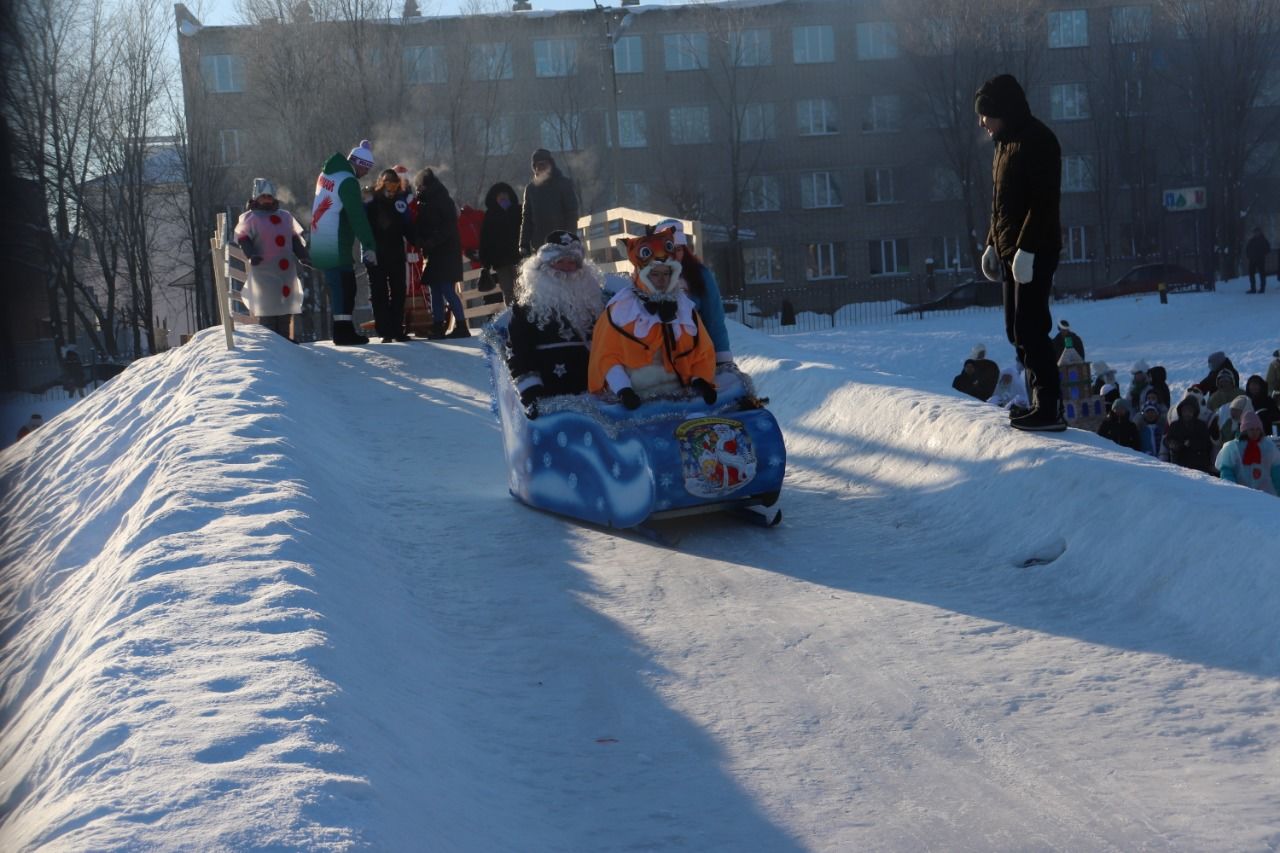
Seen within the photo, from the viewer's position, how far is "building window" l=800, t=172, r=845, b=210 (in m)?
52.3

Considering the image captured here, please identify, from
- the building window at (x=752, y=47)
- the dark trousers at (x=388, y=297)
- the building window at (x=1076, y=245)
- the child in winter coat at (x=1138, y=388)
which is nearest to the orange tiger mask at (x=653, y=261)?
the dark trousers at (x=388, y=297)

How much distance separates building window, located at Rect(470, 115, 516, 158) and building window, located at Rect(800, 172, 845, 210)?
12.8 metres

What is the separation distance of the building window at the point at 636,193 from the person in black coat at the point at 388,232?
115 feet

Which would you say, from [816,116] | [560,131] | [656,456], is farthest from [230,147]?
[656,456]

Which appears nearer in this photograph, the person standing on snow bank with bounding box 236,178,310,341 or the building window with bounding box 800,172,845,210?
the person standing on snow bank with bounding box 236,178,310,341

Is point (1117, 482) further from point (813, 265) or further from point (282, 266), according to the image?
point (813, 265)

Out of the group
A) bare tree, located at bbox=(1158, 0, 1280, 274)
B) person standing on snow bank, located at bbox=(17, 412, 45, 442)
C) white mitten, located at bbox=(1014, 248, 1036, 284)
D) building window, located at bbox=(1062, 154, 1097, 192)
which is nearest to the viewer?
person standing on snow bank, located at bbox=(17, 412, 45, 442)

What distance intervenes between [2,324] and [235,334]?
1374 centimetres

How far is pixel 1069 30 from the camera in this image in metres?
51.8

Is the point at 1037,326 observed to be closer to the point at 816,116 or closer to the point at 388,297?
the point at 388,297

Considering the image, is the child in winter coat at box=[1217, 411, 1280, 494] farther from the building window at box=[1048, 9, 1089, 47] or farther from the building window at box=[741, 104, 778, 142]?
the building window at box=[1048, 9, 1089, 47]

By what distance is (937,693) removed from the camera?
500 centimetres

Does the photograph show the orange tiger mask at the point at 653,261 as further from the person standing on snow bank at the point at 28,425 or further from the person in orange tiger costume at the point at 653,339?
the person standing on snow bank at the point at 28,425

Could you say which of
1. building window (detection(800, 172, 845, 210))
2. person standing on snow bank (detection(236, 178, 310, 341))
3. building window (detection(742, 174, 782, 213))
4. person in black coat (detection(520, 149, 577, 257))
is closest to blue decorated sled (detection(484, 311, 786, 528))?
person in black coat (detection(520, 149, 577, 257))
